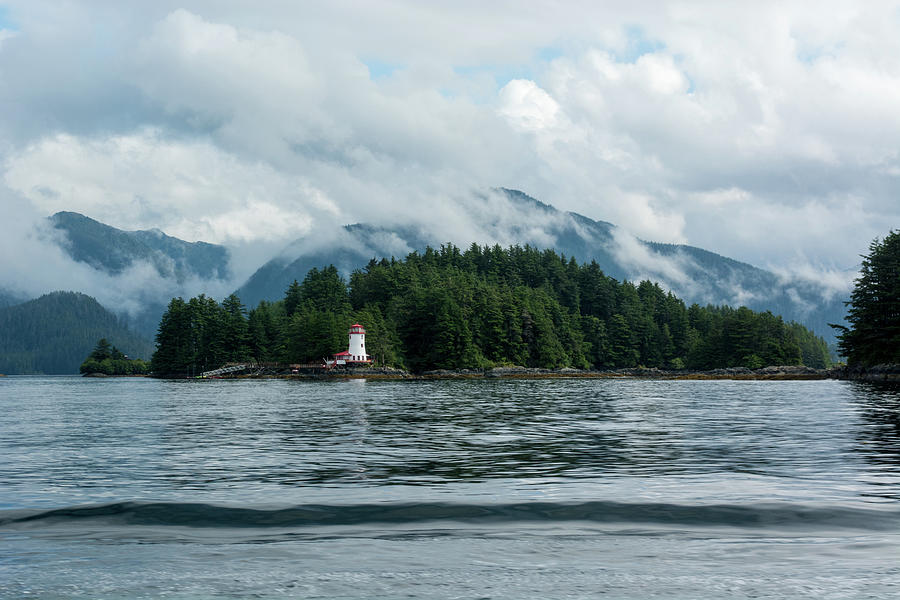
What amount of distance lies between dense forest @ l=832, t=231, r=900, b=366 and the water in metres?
86.6

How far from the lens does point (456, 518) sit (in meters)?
14.2

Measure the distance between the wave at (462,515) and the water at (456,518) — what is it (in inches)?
2.9

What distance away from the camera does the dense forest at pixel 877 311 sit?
343 ft

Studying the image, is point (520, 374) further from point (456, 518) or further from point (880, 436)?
point (456, 518)

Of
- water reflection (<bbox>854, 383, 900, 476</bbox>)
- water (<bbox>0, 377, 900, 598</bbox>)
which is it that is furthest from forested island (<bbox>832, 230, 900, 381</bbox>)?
water (<bbox>0, 377, 900, 598</bbox>)

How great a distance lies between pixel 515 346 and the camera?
192m

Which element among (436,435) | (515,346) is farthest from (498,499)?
(515,346)

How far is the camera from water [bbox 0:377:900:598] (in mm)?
9844

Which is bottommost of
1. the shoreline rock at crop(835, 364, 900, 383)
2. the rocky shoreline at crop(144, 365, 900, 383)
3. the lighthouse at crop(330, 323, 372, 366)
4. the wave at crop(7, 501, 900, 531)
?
the rocky shoreline at crop(144, 365, 900, 383)

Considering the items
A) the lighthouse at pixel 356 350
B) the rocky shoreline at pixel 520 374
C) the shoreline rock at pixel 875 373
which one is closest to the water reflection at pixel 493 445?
the shoreline rock at pixel 875 373

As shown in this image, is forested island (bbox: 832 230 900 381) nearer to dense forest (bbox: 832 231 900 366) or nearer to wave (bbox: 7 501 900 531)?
dense forest (bbox: 832 231 900 366)

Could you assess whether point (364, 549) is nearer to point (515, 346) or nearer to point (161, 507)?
point (161, 507)

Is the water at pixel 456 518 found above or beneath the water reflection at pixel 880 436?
above

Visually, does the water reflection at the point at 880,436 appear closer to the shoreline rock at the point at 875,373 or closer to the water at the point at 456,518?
the water at the point at 456,518
